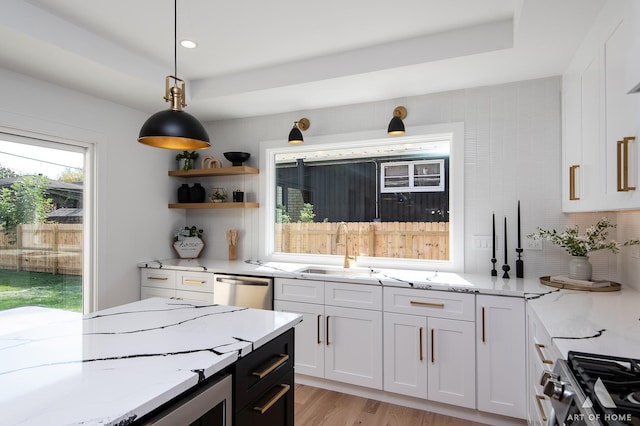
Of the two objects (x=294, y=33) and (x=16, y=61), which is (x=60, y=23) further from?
(x=294, y=33)

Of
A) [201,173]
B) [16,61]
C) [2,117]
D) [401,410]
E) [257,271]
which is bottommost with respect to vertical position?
[401,410]

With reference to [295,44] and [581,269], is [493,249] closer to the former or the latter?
[581,269]

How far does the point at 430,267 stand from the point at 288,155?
5.87 ft

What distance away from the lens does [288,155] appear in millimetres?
3750

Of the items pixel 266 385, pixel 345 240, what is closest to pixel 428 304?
pixel 345 240

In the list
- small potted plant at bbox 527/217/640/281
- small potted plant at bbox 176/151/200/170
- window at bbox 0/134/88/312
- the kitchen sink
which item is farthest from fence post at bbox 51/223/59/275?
small potted plant at bbox 527/217/640/281

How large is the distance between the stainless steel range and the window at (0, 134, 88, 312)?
3.34 metres

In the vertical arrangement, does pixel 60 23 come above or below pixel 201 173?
above

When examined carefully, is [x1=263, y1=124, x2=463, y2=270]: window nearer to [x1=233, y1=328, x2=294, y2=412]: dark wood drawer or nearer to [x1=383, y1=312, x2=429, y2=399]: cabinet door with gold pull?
[x1=383, y1=312, x2=429, y2=399]: cabinet door with gold pull

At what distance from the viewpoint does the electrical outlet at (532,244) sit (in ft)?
8.87

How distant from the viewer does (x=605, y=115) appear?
1.71m

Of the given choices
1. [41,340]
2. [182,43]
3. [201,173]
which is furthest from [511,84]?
[41,340]

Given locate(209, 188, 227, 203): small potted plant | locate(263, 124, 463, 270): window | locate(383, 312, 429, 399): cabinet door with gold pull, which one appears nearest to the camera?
locate(383, 312, 429, 399): cabinet door with gold pull

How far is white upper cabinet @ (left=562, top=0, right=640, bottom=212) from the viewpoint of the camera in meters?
1.39
